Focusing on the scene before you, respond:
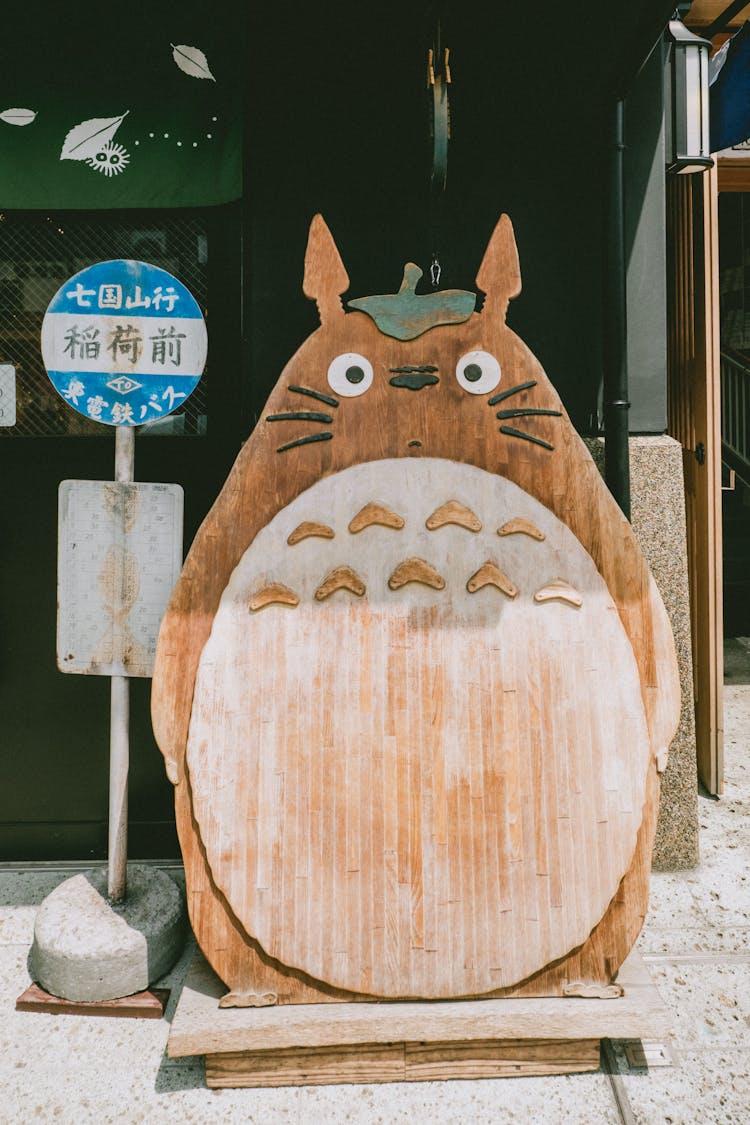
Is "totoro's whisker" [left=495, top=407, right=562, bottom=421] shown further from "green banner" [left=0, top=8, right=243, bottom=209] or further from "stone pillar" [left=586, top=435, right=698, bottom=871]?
"green banner" [left=0, top=8, right=243, bottom=209]

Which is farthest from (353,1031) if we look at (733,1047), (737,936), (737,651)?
(737,651)

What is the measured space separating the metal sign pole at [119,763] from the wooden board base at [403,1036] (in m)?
0.61

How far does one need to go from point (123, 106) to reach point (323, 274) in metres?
1.53

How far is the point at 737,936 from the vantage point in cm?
307

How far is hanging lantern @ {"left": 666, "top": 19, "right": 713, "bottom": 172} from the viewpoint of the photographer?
10.7 feet

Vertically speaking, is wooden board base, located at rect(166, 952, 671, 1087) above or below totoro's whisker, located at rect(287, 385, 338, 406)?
below

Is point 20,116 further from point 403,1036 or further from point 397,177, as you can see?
point 403,1036

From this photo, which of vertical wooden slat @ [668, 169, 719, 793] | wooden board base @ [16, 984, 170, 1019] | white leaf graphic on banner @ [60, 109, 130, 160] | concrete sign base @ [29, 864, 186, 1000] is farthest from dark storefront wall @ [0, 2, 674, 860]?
wooden board base @ [16, 984, 170, 1019]

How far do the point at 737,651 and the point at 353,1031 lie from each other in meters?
6.16

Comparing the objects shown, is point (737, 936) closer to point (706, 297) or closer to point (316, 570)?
point (316, 570)

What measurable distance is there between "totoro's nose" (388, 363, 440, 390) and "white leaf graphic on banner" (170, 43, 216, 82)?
186 cm

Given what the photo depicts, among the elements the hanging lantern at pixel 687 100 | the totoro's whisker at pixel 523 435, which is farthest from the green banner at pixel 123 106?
the hanging lantern at pixel 687 100

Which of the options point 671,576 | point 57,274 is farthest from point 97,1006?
point 57,274

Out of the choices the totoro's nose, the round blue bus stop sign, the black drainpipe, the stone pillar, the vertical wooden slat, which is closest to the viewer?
the totoro's nose
